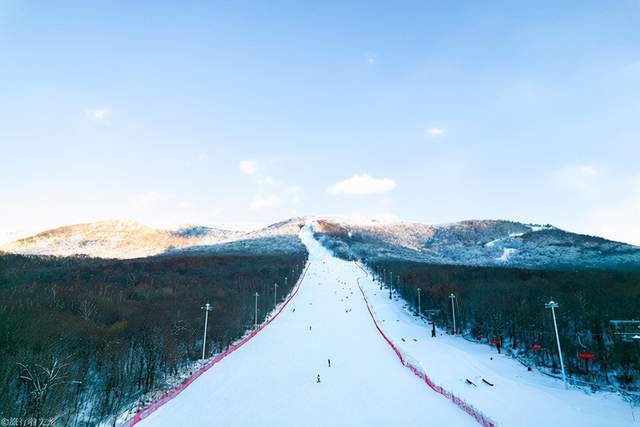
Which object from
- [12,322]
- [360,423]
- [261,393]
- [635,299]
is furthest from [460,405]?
[635,299]

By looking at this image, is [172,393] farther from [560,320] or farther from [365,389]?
[560,320]

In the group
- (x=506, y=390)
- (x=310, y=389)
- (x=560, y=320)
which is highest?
(x=560, y=320)

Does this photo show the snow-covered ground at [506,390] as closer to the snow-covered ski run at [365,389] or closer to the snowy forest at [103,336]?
the snow-covered ski run at [365,389]

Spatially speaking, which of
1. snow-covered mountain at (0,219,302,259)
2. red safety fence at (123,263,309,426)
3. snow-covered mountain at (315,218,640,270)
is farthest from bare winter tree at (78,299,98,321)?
snow-covered mountain at (315,218,640,270)

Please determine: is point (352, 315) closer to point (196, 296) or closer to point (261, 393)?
point (196, 296)

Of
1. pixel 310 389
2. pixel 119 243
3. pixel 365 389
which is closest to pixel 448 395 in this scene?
pixel 365 389

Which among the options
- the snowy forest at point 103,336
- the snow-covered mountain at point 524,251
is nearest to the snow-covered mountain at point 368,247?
the snow-covered mountain at point 524,251

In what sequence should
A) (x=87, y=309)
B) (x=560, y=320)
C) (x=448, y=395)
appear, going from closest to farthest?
1. (x=448, y=395)
2. (x=87, y=309)
3. (x=560, y=320)
